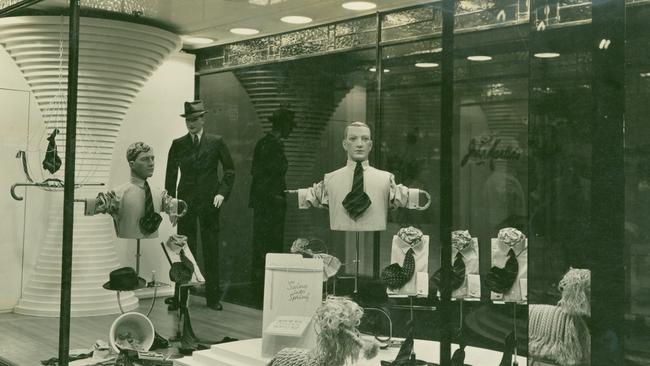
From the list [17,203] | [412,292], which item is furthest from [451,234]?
[17,203]

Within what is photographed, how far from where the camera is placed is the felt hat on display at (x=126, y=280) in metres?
4.37

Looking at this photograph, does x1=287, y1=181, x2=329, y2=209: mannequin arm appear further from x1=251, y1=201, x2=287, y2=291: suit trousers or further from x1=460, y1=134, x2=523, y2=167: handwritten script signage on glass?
x1=460, y1=134, x2=523, y2=167: handwritten script signage on glass

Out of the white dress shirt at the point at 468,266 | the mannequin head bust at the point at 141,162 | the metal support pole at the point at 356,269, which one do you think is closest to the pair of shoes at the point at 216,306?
the mannequin head bust at the point at 141,162

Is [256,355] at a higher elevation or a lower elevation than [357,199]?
lower

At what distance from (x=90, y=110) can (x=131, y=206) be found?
65 centimetres

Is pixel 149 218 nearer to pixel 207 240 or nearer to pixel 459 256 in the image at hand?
pixel 207 240

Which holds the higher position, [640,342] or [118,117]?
[118,117]

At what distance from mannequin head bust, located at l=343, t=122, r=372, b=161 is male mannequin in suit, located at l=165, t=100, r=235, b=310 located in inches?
33.6

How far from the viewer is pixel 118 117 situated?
14.8ft

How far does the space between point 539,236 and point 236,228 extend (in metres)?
2.34

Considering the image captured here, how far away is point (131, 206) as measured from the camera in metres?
4.35

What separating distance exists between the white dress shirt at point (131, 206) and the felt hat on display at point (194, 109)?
1.62 feet

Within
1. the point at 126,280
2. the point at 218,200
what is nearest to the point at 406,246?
the point at 218,200

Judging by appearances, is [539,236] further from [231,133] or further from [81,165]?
[81,165]
